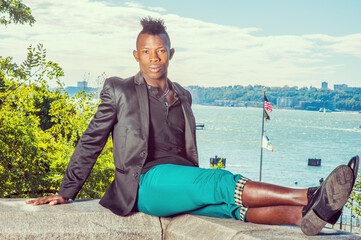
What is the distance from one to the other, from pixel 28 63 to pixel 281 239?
7.29m

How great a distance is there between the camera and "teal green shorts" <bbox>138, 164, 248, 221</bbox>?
106 inches

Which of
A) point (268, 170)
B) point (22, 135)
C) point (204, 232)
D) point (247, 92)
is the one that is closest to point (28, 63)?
point (22, 135)

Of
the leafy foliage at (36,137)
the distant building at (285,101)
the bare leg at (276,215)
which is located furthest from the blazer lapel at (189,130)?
the distant building at (285,101)

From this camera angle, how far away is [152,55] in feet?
10.4

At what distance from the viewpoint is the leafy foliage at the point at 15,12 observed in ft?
32.9

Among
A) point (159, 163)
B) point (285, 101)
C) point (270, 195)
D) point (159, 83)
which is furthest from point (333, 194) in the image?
point (285, 101)

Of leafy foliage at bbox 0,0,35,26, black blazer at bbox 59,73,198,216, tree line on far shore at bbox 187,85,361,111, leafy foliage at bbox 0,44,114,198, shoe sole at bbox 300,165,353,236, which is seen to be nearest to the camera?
shoe sole at bbox 300,165,353,236

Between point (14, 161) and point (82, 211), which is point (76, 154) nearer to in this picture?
point (82, 211)

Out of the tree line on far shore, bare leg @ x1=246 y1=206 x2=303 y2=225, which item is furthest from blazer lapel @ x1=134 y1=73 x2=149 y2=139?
the tree line on far shore

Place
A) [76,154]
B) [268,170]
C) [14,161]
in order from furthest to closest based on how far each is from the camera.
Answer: [268,170]
[14,161]
[76,154]

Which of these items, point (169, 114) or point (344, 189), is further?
point (169, 114)

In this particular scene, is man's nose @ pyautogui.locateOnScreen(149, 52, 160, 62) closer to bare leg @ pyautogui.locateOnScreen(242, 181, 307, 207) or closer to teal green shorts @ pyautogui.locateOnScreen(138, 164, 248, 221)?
teal green shorts @ pyautogui.locateOnScreen(138, 164, 248, 221)

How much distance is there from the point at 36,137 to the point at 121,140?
3.85 m

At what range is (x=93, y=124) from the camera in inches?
122
